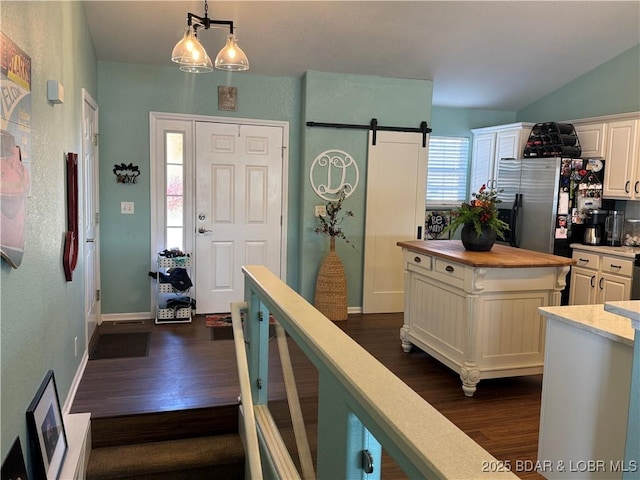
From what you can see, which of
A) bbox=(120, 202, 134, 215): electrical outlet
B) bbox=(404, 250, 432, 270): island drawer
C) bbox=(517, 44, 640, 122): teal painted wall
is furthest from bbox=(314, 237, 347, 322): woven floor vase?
bbox=(517, 44, 640, 122): teal painted wall

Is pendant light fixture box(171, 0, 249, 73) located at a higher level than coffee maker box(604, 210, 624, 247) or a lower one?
higher

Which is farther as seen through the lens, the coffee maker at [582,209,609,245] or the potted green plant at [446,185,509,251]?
the coffee maker at [582,209,609,245]

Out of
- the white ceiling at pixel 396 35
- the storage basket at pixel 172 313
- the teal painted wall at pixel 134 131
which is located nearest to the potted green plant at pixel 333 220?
the teal painted wall at pixel 134 131

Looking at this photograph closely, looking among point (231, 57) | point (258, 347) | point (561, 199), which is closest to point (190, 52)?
point (231, 57)

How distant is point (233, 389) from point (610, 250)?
3692 millimetres

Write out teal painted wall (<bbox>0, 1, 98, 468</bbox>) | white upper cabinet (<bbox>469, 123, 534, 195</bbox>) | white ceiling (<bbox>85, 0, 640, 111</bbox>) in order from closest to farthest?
teal painted wall (<bbox>0, 1, 98, 468</bbox>) → white ceiling (<bbox>85, 0, 640, 111</bbox>) → white upper cabinet (<bbox>469, 123, 534, 195</bbox>)

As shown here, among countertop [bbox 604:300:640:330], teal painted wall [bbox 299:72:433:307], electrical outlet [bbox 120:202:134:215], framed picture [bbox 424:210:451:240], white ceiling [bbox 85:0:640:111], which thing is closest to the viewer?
countertop [bbox 604:300:640:330]

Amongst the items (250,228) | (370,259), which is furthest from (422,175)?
(250,228)

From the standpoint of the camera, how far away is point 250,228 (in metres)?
5.22

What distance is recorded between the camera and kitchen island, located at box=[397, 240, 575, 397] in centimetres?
337

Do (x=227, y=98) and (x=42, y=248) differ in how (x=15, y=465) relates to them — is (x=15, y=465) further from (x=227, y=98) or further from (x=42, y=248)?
(x=227, y=98)

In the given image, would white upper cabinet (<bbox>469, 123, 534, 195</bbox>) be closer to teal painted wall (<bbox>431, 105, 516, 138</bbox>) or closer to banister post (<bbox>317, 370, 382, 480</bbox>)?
teal painted wall (<bbox>431, 105, 516, 138</bbox>)

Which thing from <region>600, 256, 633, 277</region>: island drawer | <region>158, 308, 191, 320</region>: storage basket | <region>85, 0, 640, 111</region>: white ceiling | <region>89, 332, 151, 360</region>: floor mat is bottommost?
<region>89, 332, 151, 360</region>: floor mat

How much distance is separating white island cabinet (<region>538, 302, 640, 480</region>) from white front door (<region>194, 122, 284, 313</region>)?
3.36 m
